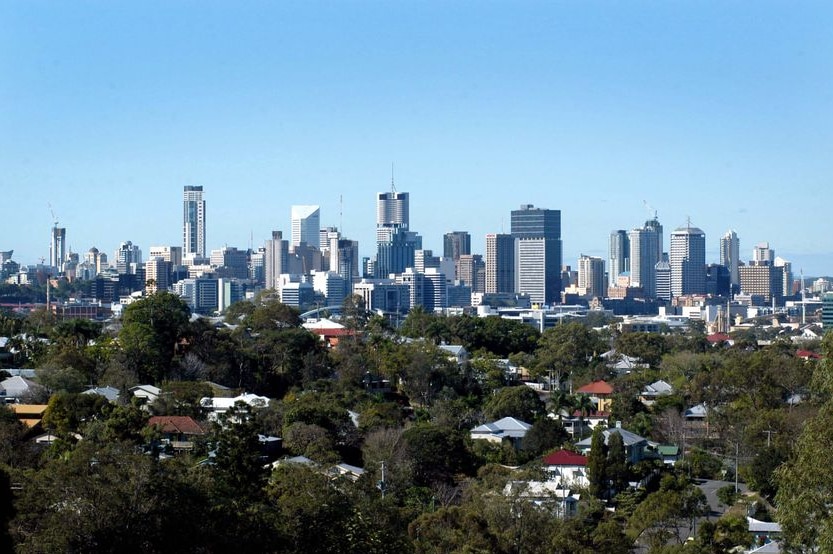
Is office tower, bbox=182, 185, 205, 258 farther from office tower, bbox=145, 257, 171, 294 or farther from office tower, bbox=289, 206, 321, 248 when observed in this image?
office tower, bbox=145, 257, 171, 294

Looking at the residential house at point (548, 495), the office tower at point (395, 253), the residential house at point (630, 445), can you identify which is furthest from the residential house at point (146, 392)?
the office tower at point (395, 253)

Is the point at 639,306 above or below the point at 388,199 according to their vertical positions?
below

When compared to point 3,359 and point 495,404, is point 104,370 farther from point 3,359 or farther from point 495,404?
point 495,404

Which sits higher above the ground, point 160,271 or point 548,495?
point 160,271

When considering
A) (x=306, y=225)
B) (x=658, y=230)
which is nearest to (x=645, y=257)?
(x=658, y=230)

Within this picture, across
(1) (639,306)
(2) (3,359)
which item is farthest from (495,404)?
(1) (639,306)

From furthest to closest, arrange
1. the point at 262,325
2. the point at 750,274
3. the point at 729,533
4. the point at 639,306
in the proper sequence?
the point at 750,274, the point at 639,306, the point at 262,325, the point at 729,533

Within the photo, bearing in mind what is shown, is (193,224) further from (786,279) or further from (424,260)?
(786,279)
